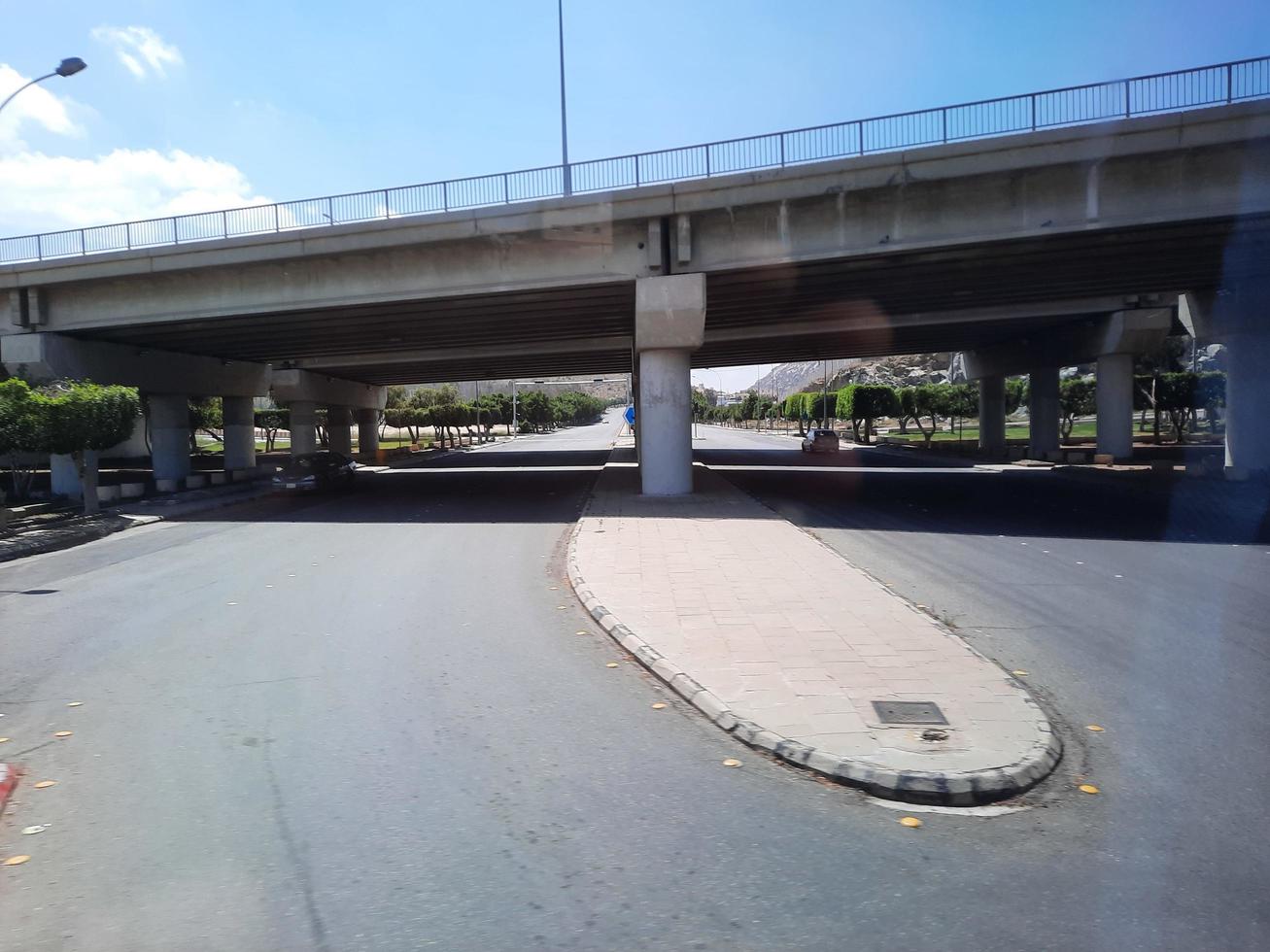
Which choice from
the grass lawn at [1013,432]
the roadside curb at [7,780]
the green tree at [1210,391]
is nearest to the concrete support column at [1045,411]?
the green tree at [1210,391]

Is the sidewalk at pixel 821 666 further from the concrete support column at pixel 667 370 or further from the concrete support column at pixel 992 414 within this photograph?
the concrete support column at pixel 992 414

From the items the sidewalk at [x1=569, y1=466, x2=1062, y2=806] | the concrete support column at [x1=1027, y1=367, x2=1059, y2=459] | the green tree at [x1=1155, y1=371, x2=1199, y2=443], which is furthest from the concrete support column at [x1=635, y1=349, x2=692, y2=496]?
the green tree at [x1=1155, y1=371, x2=1199, y2=443]

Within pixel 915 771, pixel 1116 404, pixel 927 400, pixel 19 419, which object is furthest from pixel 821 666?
pixel 927 400

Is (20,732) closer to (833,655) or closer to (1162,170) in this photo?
(833,655)

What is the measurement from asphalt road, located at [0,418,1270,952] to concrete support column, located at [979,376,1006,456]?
133 ft

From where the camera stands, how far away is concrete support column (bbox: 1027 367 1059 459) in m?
41.9

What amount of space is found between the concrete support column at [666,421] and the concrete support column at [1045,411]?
24635mm

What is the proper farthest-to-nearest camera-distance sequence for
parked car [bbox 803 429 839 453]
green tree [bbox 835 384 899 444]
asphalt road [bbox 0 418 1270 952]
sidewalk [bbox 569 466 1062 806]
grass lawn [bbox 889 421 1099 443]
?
grass lawn [bbox 889 421 1099 443] < green tree [bbox 835 384 899 444] < parked car [bbox 803 429 839 453] < sidewalk [bbox 569 466 1062 806] < asphalt road [bbox 0 418 1270 952]

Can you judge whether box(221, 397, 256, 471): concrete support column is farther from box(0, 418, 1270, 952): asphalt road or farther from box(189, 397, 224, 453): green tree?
box(0, 418, 1270, 952): asphalt road

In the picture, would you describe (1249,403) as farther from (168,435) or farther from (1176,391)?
(168,435)

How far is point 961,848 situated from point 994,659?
146 inches

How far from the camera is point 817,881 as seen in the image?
420 centimetres

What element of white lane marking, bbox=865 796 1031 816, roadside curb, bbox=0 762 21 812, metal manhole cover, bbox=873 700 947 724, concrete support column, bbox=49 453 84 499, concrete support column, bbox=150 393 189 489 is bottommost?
white lane marking, bbox=865 796 1031 816

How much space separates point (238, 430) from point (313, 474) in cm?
1156
